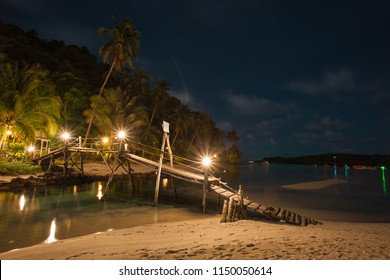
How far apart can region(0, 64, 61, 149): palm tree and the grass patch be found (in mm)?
2352

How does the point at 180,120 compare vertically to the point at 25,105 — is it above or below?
above

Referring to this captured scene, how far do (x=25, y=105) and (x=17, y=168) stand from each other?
5757 mm

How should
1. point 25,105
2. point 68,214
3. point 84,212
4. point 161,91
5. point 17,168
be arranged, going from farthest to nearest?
point 161,91 < point 25,105 < point 17,168 < point 84,212 < point 68,214

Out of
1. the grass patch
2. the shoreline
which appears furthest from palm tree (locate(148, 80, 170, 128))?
the shoreline

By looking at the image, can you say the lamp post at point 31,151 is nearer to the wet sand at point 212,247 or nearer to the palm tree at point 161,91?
the wet sand at point 212,247

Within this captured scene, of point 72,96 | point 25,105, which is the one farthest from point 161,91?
point 25,105

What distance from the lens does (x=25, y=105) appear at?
72.1ft

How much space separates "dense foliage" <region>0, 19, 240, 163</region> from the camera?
72.3ft

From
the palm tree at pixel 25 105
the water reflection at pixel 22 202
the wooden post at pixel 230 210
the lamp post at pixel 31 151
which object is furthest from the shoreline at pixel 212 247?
the lamp post at pixel 31 151

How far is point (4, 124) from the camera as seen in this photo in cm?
2120

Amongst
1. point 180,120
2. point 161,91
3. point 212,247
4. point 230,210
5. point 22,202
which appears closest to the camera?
point 212,247

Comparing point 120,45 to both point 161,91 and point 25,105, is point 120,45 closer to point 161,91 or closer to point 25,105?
point 25,105

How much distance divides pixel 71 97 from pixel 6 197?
20.2 m

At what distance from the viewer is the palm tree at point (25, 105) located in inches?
837
